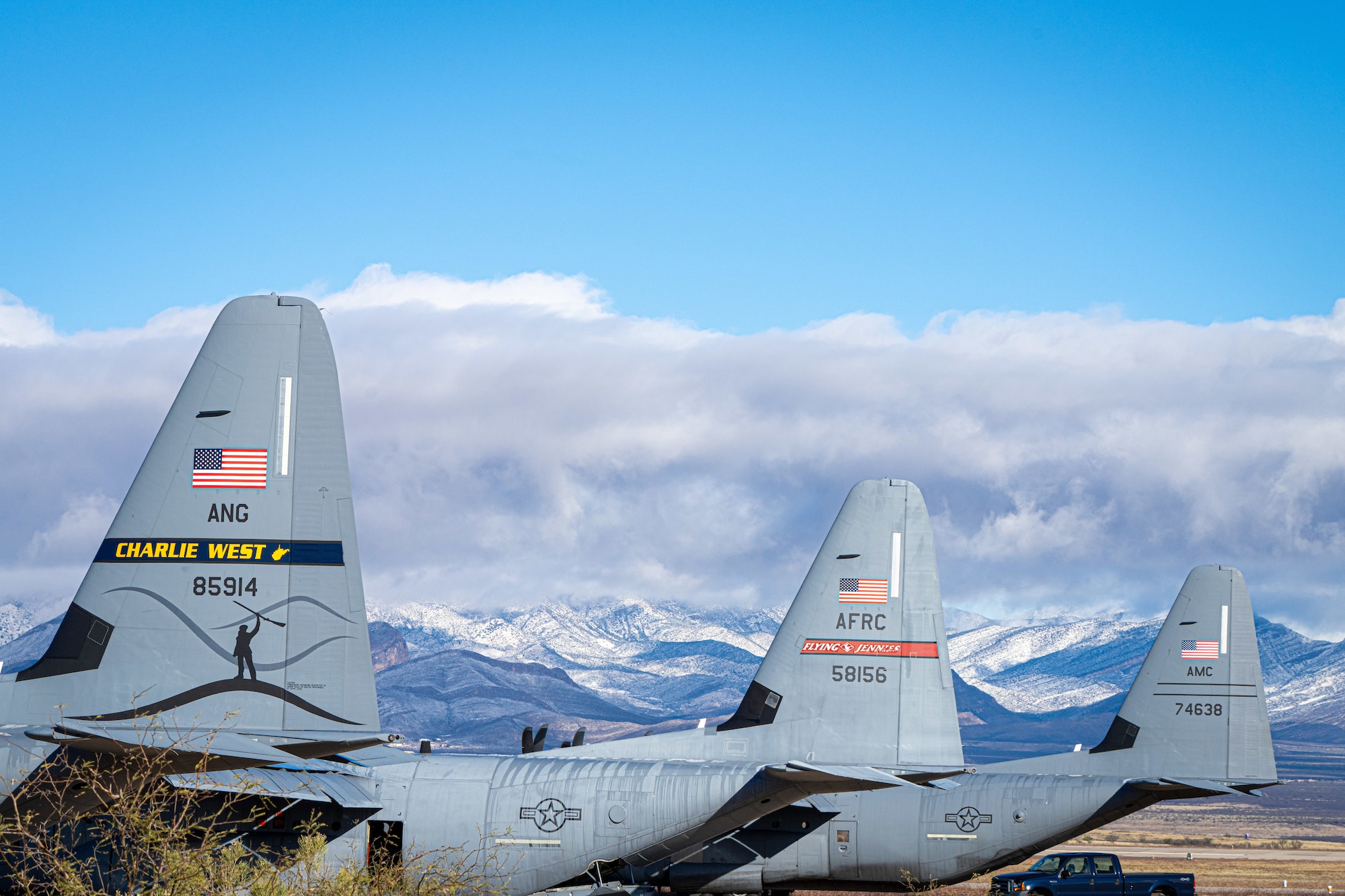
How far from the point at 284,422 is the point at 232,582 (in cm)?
224

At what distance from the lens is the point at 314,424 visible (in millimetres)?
16281

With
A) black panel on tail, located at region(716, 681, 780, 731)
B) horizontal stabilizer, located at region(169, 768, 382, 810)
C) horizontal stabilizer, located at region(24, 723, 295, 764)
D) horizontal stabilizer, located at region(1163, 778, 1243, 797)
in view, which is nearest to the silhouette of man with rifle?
horizontal stabilizer, located at region(24, 723, 295, 764)

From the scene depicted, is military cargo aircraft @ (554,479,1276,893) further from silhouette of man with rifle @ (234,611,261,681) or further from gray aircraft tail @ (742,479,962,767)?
silhouette of man with rifle @ (234,611,261,681)

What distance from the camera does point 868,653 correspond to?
84.3ft

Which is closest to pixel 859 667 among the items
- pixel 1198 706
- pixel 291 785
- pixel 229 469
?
pixel 1198 706

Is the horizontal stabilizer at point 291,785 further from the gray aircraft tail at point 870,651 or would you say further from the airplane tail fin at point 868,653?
the gray aircraft tail at point 870,651

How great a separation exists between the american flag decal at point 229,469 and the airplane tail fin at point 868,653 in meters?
12.2

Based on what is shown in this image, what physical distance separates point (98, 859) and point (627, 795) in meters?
8.69

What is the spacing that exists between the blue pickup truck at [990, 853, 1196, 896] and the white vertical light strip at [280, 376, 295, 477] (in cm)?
2390

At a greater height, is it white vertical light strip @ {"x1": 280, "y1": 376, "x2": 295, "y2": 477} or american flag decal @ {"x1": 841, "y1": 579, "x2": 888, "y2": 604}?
white vertical light strip @ {"x1": 280, "y1": 376, "x2": 295, "y2": 477}

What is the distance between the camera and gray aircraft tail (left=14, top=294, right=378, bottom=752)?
52.4 ft

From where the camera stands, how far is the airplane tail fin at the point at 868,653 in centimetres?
2519

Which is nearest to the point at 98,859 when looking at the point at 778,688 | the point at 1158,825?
the point at 778,688

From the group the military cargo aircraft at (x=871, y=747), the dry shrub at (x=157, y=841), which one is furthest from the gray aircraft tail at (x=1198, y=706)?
the dry shrub at (x=157, y=841)
